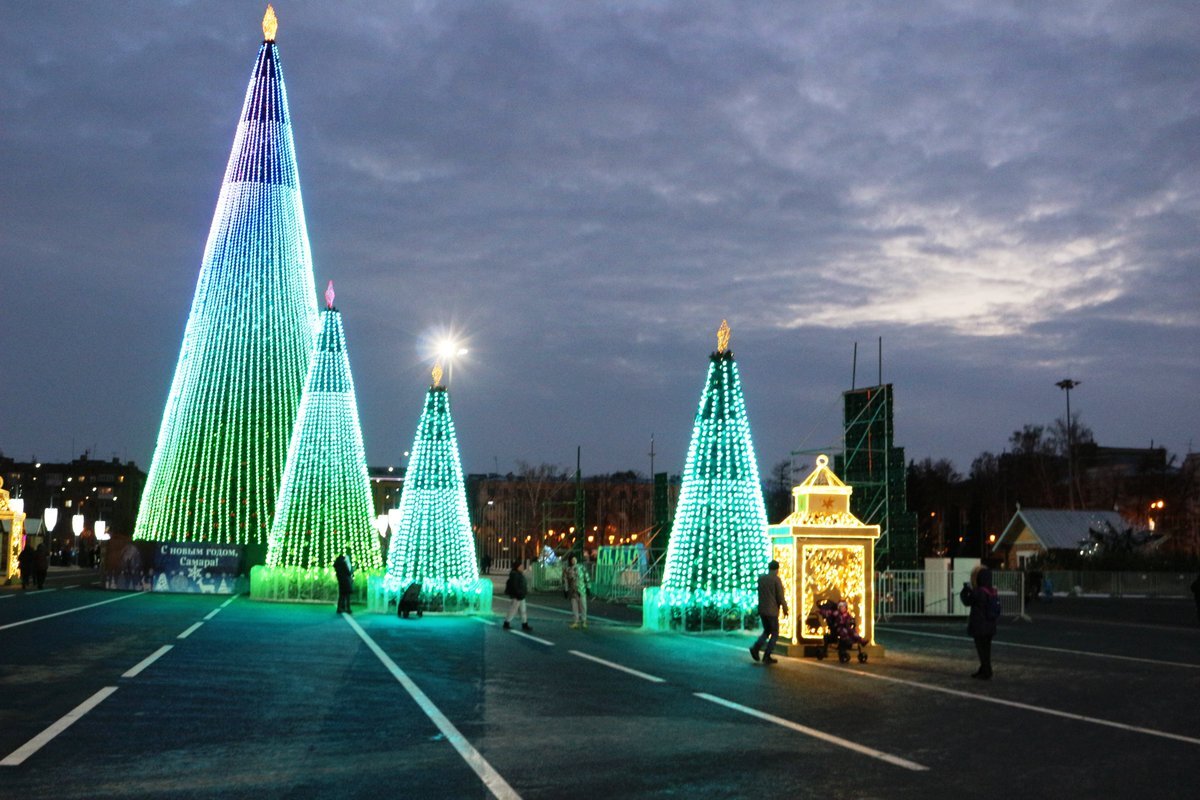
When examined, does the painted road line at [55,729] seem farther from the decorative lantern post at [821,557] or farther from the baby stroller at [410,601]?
the baby stroller at [410,601]

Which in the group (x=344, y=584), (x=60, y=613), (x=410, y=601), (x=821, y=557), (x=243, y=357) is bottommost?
(x=60, y=613)

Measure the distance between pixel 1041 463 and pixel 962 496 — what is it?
835 inches

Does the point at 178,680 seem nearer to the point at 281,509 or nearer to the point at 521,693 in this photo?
the point at 521,693

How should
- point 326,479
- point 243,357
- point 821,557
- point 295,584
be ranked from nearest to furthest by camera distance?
point 821,557 → point 295,584 → point 326,479 → point 243,357

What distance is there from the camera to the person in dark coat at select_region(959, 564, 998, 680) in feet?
57.1

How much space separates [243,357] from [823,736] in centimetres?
3976

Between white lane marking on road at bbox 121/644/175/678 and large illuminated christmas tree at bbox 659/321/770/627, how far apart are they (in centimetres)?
1032

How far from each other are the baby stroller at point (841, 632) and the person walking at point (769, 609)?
2.34 feet

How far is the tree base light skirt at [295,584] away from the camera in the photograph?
40.6 m

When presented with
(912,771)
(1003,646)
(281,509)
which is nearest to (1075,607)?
(1003,646)

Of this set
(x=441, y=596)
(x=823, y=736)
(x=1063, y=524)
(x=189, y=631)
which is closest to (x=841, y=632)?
(x=823, y=736)

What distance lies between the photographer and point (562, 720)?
39.2 ft

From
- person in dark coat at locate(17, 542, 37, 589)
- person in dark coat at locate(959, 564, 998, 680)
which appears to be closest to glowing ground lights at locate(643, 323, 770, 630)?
person in dark coat at locate(959, 564, 998, 680)

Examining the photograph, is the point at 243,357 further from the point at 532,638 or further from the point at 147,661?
the point at 147,661
